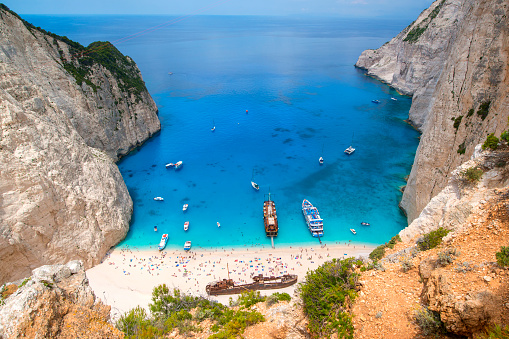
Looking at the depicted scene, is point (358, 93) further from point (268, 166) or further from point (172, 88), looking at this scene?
point (172, 88)

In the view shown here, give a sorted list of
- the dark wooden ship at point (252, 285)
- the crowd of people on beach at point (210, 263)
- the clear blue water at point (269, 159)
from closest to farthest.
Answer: the dark wooden ship at point (252, 285), the crowd of people on beach at point (210, 263), the clear blue water at point (269, 159)

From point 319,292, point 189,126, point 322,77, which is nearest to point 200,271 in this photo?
point 319,292

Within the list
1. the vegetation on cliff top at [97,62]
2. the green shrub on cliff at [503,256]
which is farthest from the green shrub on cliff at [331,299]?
the vegetation on cliff top at [97,62]

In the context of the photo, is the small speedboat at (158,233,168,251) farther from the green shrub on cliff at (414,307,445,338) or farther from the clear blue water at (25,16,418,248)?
the green shrub on cliff at (414,307,445,338)

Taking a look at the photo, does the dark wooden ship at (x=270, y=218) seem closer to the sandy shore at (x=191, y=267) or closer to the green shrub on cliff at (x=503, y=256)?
the sandy shore at (x=191, y=267)

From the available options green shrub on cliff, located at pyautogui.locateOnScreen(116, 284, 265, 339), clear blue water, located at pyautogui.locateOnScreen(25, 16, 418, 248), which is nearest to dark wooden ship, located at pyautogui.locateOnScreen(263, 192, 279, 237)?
clear blue water, located at pyautogui.locateOnScreen(25, 16, 418, 248)

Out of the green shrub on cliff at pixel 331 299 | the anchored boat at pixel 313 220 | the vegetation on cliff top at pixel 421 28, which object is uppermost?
the vegetation on cliff top at pixel 421 28
